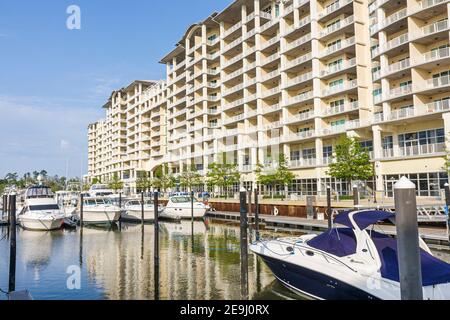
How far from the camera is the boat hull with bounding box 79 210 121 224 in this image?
4028cm

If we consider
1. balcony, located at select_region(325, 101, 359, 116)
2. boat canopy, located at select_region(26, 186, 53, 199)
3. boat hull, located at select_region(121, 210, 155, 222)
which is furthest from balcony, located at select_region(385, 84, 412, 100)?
boat canopy, located at select_region(26, 186, 53, 199)

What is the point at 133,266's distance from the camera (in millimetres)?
20500

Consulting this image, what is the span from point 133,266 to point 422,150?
3319 centimetres

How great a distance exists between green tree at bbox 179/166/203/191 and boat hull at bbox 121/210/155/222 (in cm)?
2825

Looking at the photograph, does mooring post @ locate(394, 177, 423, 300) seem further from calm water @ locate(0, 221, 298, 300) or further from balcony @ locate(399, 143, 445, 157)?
balcony @ locate(399, 143, 445, 157)

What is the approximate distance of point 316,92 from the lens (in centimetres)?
5312

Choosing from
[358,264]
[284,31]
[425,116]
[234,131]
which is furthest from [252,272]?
[234,131]

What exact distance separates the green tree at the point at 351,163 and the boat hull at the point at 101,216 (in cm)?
2338

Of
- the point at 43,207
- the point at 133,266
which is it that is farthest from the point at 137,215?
the point at 133,266

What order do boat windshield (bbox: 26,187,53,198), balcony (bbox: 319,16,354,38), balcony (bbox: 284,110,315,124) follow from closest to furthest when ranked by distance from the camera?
boat windshield (bbox: 26,187,53,198)
balcony (bbox: 319,16,354,38)
balcony (bbox: 284,110,315,124)

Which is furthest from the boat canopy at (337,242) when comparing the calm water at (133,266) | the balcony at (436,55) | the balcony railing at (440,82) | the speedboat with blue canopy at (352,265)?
the balcony at (436,55)

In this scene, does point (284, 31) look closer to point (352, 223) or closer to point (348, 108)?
point (348, 108)

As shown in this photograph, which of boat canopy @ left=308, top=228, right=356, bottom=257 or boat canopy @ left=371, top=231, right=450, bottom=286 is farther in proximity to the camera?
boat canopy @ left=308, top=228, right=356, bottom=257
